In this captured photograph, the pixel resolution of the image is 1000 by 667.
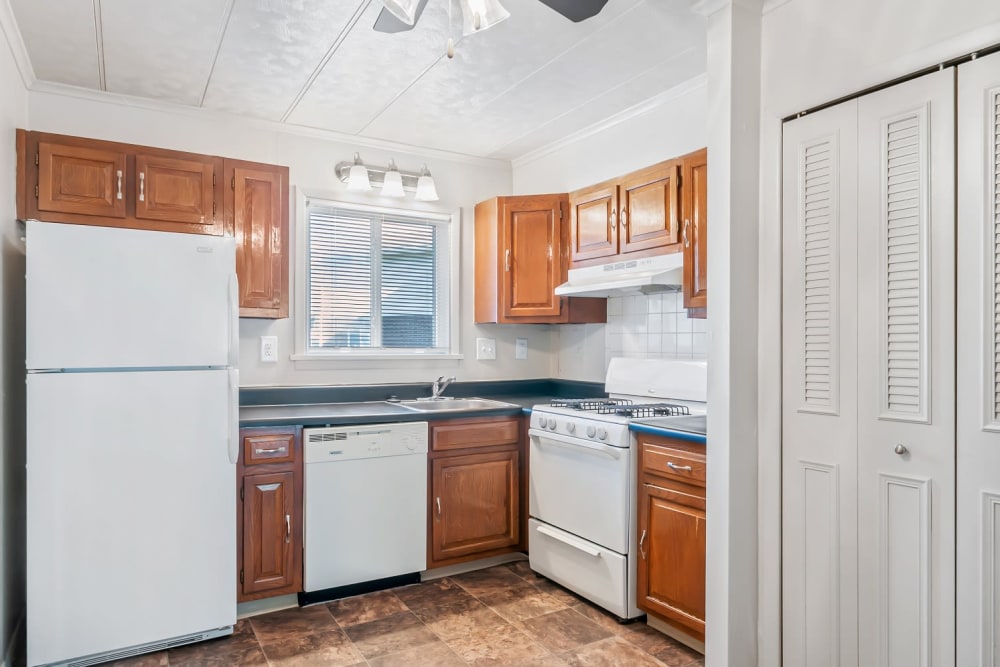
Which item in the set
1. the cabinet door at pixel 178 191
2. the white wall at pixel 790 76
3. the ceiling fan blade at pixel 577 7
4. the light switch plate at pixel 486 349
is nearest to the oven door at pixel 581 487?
the white wall at pixel 790 76

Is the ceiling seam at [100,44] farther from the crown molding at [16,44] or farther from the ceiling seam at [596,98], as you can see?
the ceiling seam at [596,98]

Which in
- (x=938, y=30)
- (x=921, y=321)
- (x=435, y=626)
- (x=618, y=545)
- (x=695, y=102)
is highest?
(x=695, y=102)

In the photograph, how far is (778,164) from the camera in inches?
83.9

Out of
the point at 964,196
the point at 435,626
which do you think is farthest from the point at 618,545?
the point at 964,196

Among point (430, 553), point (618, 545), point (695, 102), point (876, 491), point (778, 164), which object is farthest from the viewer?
point (430, 553)

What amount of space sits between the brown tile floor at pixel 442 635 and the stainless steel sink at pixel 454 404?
98 centimetres

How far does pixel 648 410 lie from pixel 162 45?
261 centimetres

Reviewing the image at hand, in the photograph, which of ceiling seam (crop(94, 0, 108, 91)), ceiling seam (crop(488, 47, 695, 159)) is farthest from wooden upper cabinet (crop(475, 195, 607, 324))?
ceiling seam (crop(94, 0, 108, 91))

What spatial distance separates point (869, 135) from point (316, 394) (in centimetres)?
288

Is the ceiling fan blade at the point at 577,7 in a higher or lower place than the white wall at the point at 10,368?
higher

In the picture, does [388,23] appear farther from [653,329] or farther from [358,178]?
[653,329]

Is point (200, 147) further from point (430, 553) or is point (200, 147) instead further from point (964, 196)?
point (964, 196)

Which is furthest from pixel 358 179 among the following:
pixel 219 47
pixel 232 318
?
pixel 232 318

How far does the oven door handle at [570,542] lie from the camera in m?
2.89
